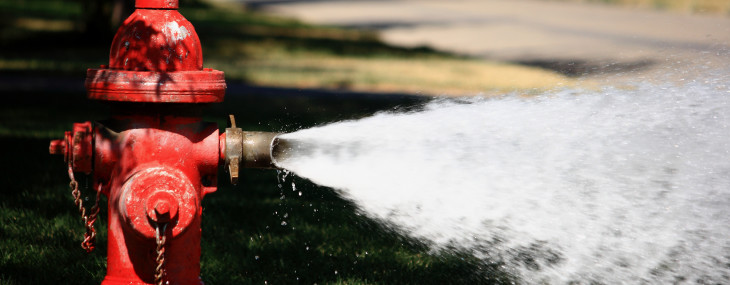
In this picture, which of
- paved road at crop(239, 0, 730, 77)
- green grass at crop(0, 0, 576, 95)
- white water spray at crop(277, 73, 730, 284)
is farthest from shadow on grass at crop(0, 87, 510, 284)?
paved road at crop(239, 0, 730, 77)

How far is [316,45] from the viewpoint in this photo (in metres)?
15.3

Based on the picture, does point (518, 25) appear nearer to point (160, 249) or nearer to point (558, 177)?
point (558, 177)

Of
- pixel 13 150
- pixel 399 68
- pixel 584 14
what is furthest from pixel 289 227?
pixel 584 14

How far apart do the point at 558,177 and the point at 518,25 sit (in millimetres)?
19247

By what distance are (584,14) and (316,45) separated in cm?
1237

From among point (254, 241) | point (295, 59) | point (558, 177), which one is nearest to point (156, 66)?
point (558, 177)

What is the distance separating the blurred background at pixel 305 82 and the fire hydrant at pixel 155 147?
0.64 metres

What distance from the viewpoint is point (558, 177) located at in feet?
9.98

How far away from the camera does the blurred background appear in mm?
3533

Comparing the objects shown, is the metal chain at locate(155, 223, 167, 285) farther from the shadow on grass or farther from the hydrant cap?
the shadow on grass

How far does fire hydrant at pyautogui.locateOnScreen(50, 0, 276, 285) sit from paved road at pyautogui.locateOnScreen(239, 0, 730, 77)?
7251 millimetres

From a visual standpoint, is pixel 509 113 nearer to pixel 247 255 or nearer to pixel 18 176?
pixel 247 255

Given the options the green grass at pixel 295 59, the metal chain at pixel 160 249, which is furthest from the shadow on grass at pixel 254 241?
the green grass at pixel 295 59

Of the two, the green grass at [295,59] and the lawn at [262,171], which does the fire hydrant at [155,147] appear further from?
the green grass at [295,59]
